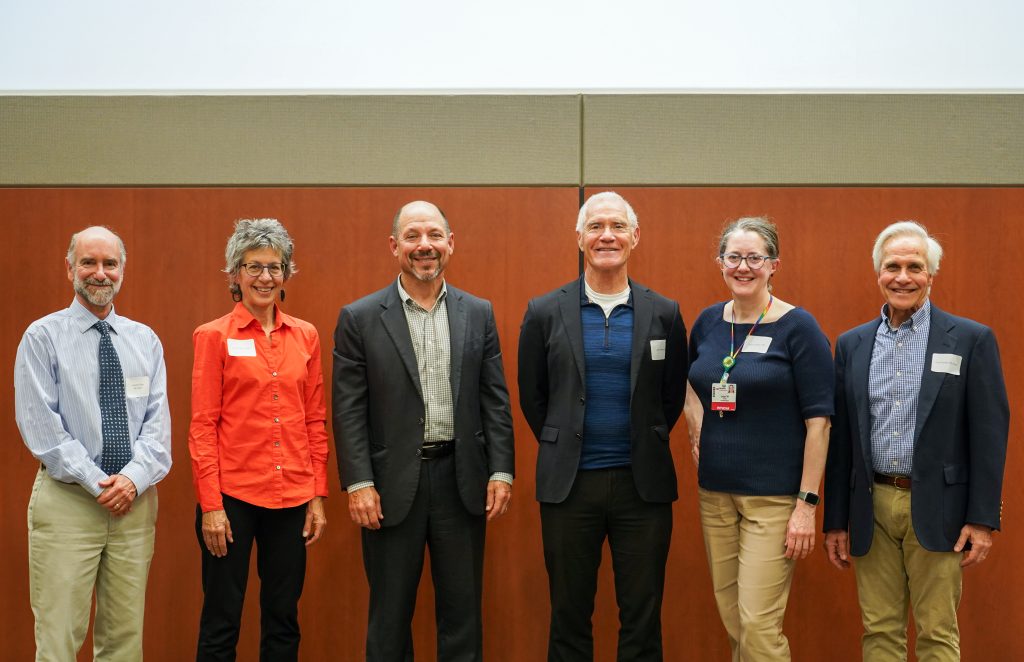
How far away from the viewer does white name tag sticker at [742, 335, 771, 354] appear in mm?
2555

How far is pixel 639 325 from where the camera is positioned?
266cm

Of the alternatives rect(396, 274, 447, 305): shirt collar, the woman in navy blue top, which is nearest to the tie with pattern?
rect(396, 274, 447, 305): shirt collar

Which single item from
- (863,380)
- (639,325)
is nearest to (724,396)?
(639,325)

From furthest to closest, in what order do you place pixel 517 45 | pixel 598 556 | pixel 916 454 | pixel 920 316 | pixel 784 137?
pixel 517 45 → pixel 784 137 → pixel 598 556 → pixel 920 316 → pixel 916 454

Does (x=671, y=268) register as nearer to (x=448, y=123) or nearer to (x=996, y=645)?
(x=448, y=123)

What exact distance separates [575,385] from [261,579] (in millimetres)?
1255

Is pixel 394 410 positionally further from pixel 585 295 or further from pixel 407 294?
pixel 585 295

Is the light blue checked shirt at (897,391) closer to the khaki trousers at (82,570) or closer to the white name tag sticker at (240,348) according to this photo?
the white name tag sticker at (240,348)

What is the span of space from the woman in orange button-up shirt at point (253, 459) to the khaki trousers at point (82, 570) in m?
0.27

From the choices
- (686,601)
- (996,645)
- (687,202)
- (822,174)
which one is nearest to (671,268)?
(687,202)

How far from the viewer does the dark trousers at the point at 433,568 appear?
8.64 ft

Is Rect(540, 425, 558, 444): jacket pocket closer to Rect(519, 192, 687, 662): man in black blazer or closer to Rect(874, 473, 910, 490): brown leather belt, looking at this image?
Rect(519, 192, 687, 662): man in black blazer

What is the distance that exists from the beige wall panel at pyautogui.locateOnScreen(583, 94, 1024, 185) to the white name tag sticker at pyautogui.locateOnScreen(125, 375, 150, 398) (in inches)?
75.9

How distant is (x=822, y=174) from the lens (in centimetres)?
346
